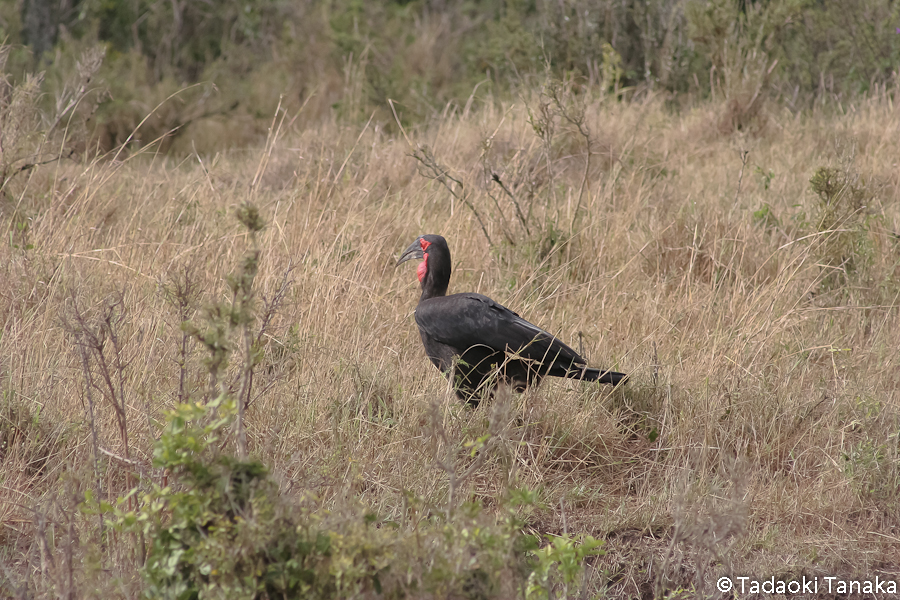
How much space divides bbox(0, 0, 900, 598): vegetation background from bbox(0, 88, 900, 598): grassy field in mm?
18

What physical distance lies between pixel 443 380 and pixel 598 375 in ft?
2.26

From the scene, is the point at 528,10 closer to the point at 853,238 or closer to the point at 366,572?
the point at 853,238

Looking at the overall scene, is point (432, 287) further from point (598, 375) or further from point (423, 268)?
point (598, 375)

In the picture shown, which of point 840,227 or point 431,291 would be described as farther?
point 840,227

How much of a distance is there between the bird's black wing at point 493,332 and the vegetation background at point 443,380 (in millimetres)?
212

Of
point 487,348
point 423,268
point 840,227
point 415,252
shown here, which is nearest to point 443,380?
point 487,348

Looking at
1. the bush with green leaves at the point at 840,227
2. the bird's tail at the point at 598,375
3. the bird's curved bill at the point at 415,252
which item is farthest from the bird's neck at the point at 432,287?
the bush with green leaves at the point at 840,227

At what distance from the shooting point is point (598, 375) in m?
3.26

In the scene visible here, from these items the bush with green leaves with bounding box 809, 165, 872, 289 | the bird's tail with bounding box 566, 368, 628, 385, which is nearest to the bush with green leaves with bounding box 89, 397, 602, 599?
the bird's tail with bounding box 566, 368, 628, 385

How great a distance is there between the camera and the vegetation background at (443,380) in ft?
6.88

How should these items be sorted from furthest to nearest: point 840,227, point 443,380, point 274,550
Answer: point 840,227 < point 443,380 < point 274,550

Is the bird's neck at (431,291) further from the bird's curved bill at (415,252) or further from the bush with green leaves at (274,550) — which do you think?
the bush with green leaves at (274,550)

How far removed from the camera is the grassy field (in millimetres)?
2738

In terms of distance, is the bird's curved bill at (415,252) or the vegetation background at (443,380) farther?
the bird's curved bill at (415,252)
